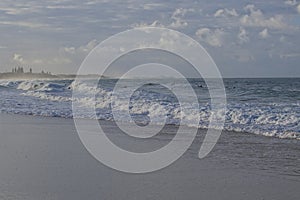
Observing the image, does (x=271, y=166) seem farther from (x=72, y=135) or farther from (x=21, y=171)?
(x=72, y=135)

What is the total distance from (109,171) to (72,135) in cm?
454

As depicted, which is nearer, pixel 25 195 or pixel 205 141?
pixel 25 195

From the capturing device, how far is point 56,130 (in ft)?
42.7

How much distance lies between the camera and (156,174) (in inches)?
295

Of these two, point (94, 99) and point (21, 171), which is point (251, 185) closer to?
point (21, 171)

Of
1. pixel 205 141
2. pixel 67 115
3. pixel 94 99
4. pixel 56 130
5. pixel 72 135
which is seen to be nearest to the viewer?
pixel 205 141

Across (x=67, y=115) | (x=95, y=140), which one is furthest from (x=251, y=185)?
(x=67, y=115)

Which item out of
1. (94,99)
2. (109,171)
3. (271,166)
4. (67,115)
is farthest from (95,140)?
(94,99)

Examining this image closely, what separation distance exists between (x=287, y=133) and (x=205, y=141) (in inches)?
94.8

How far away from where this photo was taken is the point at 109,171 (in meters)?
7.67

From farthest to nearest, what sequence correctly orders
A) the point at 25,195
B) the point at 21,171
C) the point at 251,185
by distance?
the point at 21,171 < the point at 251,185 < the point at 25,195

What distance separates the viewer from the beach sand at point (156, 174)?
6.31 meters

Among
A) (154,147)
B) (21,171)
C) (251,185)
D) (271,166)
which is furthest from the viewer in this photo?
(154,147)

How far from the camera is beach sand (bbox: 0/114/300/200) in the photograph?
631 cm
